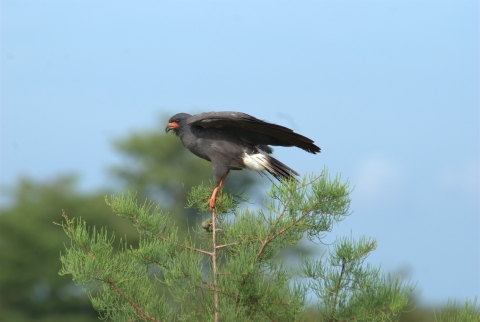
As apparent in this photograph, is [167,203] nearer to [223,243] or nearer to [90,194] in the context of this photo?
[90,194]

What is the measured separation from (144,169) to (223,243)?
3989 centimetres

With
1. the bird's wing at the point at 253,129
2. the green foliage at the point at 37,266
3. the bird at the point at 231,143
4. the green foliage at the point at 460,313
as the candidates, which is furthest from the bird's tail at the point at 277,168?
the green foliage at the point at 37,266

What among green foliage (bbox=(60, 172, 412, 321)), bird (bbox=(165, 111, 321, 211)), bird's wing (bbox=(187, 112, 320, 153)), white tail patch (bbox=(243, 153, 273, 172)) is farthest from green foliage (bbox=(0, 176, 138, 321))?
green foliage (bbox=(60, 172, 412, 321))

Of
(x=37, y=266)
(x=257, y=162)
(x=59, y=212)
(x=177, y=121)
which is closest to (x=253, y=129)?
(x=257, y=162)

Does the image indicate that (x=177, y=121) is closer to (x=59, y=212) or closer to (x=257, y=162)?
(x=257, y=162)

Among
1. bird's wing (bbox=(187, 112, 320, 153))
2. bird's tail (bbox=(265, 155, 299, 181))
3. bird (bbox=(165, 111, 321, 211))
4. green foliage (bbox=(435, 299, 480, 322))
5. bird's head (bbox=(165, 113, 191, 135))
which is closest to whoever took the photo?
green foliage (bbox=(435, 299, 480, 322))

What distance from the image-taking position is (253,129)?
6.59 meters

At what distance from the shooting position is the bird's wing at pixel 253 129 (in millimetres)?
6242

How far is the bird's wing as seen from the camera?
246 inches

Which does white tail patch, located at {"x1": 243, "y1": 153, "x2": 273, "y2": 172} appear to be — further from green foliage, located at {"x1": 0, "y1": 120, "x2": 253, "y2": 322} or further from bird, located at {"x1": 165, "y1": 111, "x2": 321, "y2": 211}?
green foliage, located at {"x1": 0, "y1": 120, "x2": 253, "y2": 322}

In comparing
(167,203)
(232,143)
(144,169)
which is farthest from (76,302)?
(232,143)

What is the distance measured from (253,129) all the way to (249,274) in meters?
2.04

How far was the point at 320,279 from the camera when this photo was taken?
5125 millimetres

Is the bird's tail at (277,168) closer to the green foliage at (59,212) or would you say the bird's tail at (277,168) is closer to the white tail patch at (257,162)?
the white tail patch at (257,162)
